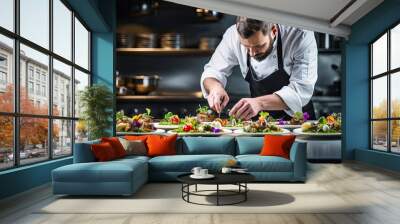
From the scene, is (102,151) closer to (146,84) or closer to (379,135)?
(146,84)

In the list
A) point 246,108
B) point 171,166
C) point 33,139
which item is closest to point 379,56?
point 246,108

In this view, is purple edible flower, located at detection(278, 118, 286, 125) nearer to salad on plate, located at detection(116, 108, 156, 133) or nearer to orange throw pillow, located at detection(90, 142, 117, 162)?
salad on plate, located at detection(116, 108, 156, 133)

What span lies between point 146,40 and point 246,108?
2726mm

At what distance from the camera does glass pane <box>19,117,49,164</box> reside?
561 cm

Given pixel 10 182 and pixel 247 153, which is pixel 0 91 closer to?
pixel 10 182

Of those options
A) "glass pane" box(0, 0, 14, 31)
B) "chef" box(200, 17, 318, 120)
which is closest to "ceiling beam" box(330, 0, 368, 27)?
"chef" box(200, 17, 318, 120)

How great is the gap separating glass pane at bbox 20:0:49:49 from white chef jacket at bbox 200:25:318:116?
4.01 metres

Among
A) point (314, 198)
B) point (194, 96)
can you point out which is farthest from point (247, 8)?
point (314, 198)

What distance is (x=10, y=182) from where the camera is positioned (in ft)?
16.5

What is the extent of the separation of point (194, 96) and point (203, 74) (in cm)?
55

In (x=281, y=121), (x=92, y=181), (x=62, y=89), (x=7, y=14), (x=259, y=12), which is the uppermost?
(x=259, y=12)

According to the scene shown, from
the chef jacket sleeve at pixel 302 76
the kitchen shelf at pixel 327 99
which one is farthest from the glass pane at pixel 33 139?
the kitchen shelf at pixel 327 99

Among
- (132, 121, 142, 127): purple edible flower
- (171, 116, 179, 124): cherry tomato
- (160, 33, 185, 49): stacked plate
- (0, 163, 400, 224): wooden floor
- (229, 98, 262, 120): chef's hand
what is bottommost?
(0, 163, 400, 224): wooden floor

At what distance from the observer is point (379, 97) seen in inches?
363
